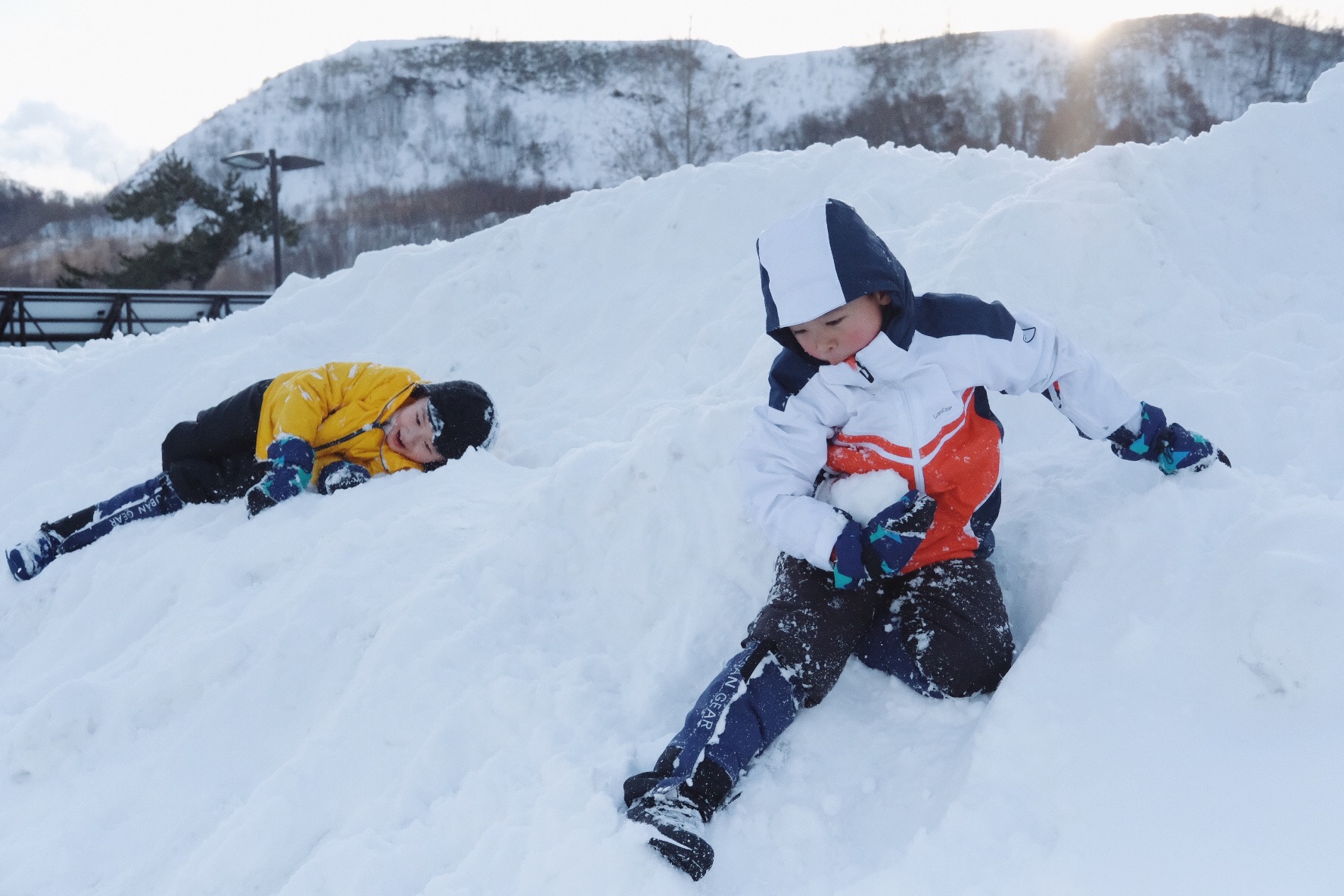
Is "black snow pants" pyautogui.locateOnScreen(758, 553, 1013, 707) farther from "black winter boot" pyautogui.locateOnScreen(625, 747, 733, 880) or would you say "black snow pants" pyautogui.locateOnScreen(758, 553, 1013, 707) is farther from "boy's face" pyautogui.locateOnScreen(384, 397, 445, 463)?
"boy's face" pyautogui.locateOnScreen(384, 397, 445, 463)

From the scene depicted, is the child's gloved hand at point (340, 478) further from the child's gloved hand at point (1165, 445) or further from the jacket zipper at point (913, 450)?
the child's gloved hand at point (1165, 445)

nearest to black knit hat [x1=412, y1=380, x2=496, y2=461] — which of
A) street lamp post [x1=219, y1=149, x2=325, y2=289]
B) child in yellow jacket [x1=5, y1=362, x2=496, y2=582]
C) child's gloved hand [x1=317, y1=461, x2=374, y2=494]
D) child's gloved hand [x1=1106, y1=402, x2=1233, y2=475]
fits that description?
child in yellow jacket [x1=5, y1=362, x2=496, y2=582]

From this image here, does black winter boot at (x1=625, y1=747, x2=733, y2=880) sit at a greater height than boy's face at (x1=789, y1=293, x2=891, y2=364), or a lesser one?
lesser

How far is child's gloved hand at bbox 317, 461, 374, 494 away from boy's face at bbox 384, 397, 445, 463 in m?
0.21

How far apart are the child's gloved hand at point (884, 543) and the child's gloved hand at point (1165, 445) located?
713 millimetres

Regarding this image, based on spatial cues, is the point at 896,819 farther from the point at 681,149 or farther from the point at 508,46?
the point at 508,46

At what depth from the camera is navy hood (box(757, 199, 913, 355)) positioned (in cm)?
189

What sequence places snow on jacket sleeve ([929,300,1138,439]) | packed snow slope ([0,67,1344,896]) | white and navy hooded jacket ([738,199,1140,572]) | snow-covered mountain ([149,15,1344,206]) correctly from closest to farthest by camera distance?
packed snow slope ([0,67,1344,896]), white and navy hooded jacket ([738,199,1140,572]), snow on jacket sleeve ([929,300,1138,439]), snow-covered mountain ([149,15,1344,206])

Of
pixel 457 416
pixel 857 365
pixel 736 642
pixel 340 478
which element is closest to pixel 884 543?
pixel 857 365

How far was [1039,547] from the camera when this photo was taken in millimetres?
2297

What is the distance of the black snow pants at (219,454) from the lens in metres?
3.69

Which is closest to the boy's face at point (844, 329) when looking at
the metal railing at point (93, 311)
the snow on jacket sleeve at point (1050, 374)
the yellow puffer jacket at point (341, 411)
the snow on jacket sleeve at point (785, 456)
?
the snow on jacket sleeve at point (785, 456)

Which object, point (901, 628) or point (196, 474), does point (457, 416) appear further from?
point (901, 628)

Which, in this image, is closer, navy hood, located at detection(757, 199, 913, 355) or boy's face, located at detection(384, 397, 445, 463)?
navy hood, located at detection(757, 199, 913, 355)
